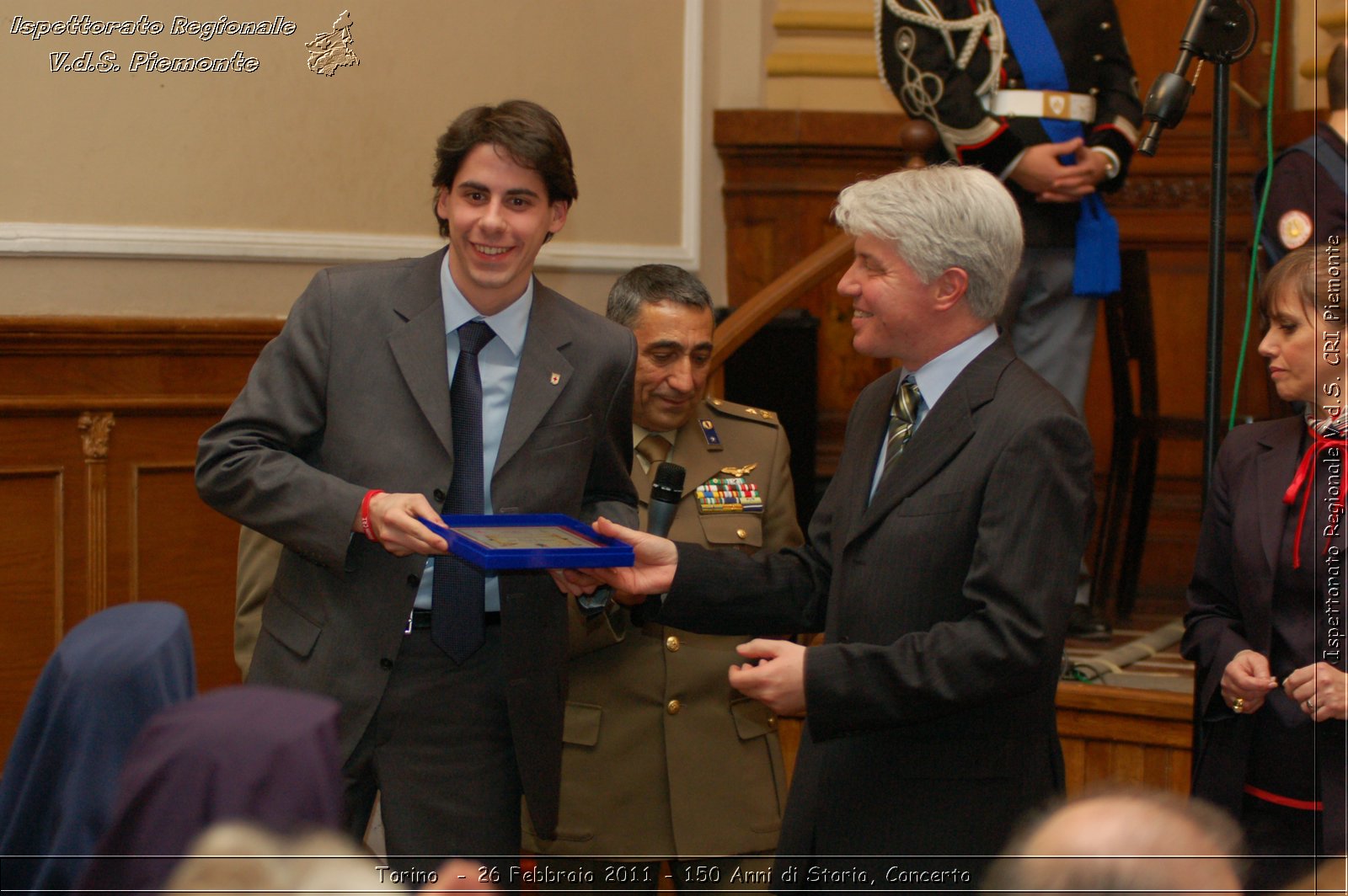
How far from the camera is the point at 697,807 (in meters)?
2.81

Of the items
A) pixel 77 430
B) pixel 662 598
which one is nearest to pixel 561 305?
pixel 662 598

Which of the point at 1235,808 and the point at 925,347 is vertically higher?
the point at 925,347

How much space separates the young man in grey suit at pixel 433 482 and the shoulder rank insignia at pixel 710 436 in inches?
22.9

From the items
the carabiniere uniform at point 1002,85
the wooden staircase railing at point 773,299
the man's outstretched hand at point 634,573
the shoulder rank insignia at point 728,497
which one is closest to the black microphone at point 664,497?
the man's outstretched hand at point 634,573

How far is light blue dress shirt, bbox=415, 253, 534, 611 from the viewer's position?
7.88ft

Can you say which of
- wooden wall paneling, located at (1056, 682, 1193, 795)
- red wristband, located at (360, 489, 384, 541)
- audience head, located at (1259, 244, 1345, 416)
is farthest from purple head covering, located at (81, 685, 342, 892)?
wooden wall paneling, located at (1056, 682, 1193, 795)

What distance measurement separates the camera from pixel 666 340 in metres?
2.97

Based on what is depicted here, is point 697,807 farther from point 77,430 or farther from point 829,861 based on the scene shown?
point 77,430

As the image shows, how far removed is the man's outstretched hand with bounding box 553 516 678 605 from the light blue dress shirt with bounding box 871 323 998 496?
1.30 feet

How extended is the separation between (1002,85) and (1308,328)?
148 cm

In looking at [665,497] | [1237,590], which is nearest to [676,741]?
[665,497]

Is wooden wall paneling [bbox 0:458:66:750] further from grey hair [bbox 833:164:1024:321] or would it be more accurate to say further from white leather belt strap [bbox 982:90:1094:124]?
white leather belt strap [bbox 982:90:1094:124]

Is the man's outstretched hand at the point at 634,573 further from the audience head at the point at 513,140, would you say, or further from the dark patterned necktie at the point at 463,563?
the audience head at the point at 513,140

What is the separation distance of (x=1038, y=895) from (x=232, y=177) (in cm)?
389
